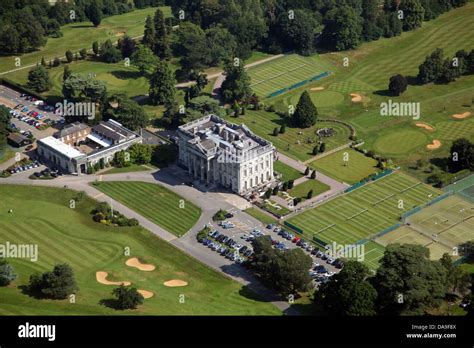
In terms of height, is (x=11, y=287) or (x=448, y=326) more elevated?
(x=448, y=326)

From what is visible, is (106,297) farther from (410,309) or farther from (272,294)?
(410,309)

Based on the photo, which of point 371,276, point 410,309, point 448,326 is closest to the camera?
point 448,326

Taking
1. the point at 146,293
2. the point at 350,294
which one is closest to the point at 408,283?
the point at 350,294

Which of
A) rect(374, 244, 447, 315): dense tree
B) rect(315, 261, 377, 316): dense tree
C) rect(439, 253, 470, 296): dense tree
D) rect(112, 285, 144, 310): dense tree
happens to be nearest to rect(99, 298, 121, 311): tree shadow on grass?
rect(112, 285, 144, 310): dense tree

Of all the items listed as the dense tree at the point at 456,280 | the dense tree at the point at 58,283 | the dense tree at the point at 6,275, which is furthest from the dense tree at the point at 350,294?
the dense tree at the point at 6,275

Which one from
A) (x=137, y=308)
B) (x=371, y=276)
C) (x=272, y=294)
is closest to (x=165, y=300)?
(x=137, y=308)

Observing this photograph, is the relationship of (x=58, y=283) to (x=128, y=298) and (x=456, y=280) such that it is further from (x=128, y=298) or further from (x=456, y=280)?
(x=456, y=280)
